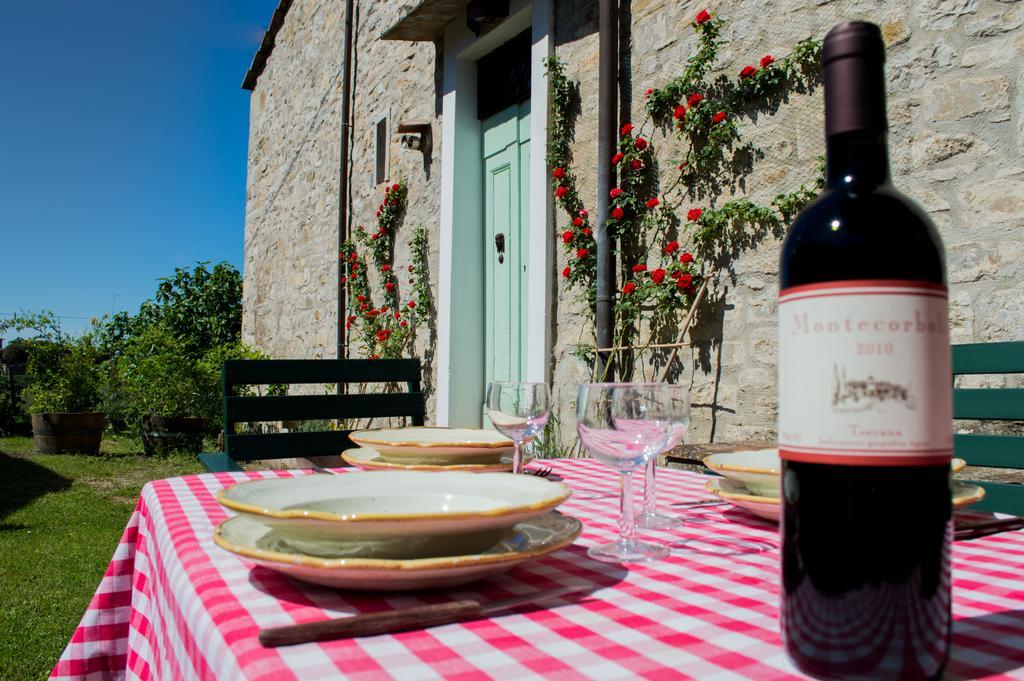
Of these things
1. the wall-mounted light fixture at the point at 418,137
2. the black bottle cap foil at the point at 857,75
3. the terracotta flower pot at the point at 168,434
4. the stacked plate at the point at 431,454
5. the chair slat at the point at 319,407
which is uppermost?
the wall-mounted light fixture at the point at 418,137

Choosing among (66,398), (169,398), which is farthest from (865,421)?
(66,398)

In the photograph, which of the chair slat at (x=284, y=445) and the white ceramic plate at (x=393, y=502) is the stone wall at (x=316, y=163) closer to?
the chair slat at (x=284, y=445)

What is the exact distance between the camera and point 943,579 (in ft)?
1.52

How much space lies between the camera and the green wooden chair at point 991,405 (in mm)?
1741

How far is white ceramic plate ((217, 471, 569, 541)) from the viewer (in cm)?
67

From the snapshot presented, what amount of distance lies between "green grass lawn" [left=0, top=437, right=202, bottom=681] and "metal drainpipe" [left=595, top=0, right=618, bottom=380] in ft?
8.48

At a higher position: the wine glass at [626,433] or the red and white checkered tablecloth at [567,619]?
the wine glass at [626,433]

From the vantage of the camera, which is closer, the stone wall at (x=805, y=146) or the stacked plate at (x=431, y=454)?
the stacked plate at (x=431, y=454)

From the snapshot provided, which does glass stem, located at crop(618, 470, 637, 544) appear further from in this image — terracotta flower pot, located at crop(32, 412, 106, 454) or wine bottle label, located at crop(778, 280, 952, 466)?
terracotta flower pot, located at crop(32, 412, 106, 454)

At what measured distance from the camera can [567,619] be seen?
63 cm

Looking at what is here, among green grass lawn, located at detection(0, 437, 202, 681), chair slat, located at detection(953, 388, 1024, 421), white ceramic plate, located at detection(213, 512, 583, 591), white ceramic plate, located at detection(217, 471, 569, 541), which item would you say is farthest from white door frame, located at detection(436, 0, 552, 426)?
white ceramic plate, located at detection(213, 512, 583, 591)

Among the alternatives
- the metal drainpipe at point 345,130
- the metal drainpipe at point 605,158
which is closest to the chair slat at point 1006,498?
the metal drainpipe at point 605,158

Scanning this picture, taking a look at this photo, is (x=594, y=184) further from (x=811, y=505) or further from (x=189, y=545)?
(x=811, y=505)

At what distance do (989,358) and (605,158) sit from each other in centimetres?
238
